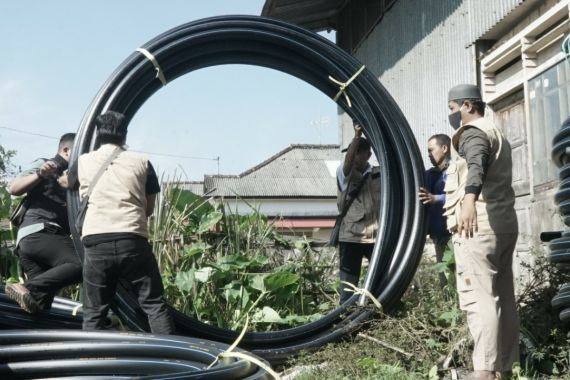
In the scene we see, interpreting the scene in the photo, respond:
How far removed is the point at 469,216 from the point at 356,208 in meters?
1.99


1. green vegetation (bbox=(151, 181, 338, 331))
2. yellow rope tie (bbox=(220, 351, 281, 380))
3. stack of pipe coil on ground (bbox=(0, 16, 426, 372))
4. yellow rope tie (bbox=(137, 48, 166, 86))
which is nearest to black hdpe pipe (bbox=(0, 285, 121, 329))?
stack of pipe coil on ground (bbox=(0, 16, 426, 372))

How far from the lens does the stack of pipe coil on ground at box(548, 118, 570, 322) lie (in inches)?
140

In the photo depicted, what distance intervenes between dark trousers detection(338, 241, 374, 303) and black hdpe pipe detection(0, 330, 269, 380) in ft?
10.1

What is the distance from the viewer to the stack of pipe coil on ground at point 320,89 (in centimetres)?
511

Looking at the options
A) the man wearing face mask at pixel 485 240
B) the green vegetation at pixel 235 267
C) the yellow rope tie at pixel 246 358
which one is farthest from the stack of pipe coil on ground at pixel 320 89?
the yellow rope tie at pixel 246 358

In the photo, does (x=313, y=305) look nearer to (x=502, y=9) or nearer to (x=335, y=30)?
(x=502, y=9)

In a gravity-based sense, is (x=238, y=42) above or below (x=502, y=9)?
below

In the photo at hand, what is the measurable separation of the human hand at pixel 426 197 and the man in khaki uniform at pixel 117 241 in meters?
2.00

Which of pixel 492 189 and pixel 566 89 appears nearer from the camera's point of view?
pixel 492 189

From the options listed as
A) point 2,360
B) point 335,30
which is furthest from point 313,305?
point 335,30

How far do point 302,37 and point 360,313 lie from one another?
2.08 m

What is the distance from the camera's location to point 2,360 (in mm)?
2979

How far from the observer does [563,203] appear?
357 centimetres

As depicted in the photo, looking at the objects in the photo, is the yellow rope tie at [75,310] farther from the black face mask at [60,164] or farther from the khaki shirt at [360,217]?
the khaki shirt at [360,217]
